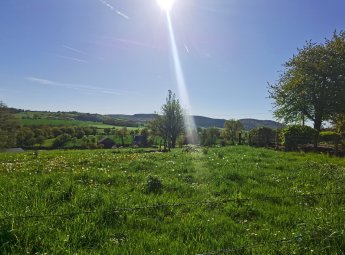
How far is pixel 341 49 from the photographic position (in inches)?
1649

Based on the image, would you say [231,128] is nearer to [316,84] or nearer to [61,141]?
[61,141]

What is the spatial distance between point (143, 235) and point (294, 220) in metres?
4.22

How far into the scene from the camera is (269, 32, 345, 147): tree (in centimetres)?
4075

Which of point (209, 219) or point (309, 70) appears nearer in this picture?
point (209, 219)

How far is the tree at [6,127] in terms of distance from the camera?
65.0 m

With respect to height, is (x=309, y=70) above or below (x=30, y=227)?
above

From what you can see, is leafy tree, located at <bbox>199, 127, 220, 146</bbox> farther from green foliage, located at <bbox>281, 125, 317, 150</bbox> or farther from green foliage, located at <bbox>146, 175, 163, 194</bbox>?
green foliage, located at <bbox>146, 175, 163, 194</bbox>

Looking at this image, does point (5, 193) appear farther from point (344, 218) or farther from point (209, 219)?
point (344, 218)

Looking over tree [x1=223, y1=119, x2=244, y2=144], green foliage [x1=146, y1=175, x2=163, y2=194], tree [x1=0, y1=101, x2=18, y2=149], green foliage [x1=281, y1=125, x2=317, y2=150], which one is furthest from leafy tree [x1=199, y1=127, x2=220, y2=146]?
green foliage [x1=146, y1=175, x2=163, y2=194]

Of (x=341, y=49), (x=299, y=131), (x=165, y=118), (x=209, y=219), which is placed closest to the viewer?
(x=209, y=219)

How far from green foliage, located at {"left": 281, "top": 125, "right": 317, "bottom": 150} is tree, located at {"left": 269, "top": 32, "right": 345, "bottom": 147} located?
123 centimetres

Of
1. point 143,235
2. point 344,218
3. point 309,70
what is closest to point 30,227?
point 143,235

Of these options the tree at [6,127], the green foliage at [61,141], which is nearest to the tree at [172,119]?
the tree at [6,127]

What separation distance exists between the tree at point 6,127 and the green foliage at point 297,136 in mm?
52823
